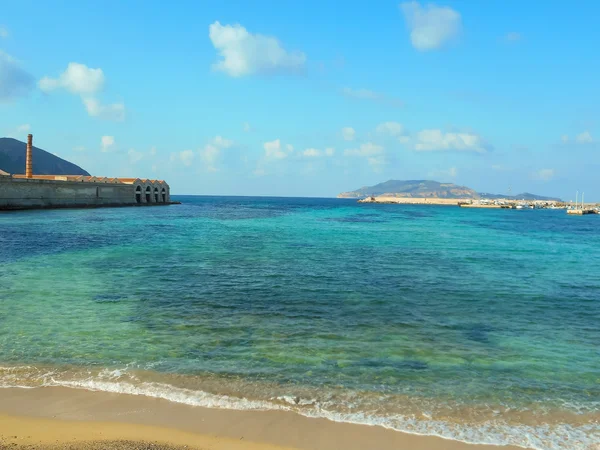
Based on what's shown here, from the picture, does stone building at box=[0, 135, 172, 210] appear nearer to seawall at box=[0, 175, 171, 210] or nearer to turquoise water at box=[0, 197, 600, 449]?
seawall at box=[0, 175, 171, 210]

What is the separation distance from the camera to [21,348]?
9055 mm

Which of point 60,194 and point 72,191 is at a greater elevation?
point 72,191

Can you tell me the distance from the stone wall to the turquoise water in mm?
47121

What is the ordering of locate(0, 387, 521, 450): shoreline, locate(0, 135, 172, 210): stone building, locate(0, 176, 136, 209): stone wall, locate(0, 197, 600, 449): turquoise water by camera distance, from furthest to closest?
1. locate(0, 135, 172, 210): stone building
2. locate(0, 176, 136, 209): stone wall
3. locate(0, 197, 600, 449): turquoise water
4. locate(0, 387, 521, 450): shoreline

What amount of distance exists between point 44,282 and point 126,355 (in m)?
9.56

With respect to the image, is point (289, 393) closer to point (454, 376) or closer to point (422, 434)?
point (422, 434)

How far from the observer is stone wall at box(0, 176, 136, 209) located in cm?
6050

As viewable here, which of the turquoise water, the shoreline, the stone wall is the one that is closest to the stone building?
the stone wall

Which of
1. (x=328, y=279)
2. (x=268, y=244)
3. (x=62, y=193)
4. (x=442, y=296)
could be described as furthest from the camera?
(x=62, y=193)

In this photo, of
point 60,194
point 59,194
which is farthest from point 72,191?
point 59,194

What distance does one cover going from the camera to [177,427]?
235 inches

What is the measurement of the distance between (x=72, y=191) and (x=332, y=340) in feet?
253

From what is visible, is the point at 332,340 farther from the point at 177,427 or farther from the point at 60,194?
the point at 60,194

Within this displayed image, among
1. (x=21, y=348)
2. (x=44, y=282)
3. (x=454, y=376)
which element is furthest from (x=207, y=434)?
(x=44, y=282)
